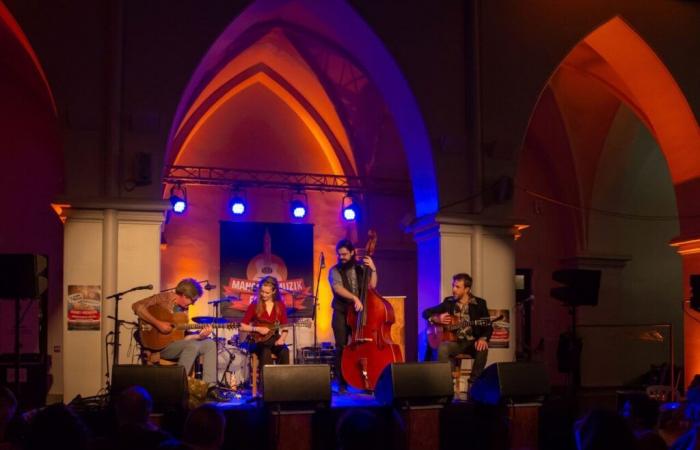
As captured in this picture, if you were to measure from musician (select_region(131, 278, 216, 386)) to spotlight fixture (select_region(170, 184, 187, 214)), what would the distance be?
21.0 feet

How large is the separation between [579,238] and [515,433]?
9.23 m

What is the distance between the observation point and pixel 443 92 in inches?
401

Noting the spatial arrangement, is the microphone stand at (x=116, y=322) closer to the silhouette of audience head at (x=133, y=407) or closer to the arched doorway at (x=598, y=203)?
the silhouette of audience head at (x=133, y=407)

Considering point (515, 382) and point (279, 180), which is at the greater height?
point (279, 180)

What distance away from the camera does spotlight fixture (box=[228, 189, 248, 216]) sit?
596 inches

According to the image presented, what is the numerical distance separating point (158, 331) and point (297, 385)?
75.3 inches

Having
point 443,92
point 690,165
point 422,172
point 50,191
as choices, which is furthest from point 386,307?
point 50,191

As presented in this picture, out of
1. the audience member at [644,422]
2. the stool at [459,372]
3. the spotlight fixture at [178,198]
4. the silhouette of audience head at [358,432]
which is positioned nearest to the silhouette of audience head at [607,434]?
the audience member at [644,422]

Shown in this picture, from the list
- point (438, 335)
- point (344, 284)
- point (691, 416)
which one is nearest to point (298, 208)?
point (344, 284)

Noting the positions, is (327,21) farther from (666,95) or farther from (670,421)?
(670,421)

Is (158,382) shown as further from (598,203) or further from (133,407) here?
(598,203)

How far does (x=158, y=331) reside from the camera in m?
8.21

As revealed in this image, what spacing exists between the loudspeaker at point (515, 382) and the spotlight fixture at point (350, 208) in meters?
8.25

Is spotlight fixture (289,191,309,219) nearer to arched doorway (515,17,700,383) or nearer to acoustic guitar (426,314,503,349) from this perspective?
arched doorway (515,17,700,383)
